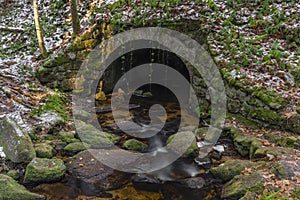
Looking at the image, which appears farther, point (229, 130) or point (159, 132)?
point (159, 132)

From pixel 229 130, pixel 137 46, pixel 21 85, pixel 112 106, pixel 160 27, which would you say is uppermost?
pixel 160 27

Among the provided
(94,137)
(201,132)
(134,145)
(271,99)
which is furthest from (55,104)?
(271,99)

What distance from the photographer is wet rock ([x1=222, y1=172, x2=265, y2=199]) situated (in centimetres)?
491

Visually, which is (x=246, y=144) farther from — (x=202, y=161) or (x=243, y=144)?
(x=202, y=161)

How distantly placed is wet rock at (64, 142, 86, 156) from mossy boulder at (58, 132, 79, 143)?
341 millimetres

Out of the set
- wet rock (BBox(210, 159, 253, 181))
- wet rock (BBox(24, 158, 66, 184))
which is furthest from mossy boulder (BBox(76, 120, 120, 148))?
wet rock (BBox(210, 159, 253, 181))

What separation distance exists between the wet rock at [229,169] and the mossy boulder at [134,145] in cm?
221

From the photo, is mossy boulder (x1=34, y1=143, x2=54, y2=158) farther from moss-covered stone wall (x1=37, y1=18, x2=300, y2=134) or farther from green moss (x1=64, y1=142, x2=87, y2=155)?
moss-covered stone wall (x1=37, y1=18, x2=300, y2=134)

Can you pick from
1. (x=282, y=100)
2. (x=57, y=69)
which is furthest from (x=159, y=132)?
(x=57, y=69)

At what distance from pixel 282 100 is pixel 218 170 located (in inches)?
118

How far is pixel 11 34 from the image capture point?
551 inches

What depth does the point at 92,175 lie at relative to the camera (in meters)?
6.22

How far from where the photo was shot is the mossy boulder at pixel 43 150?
6.61 m

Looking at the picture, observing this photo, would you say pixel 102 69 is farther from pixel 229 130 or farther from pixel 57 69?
pixel 229 130
